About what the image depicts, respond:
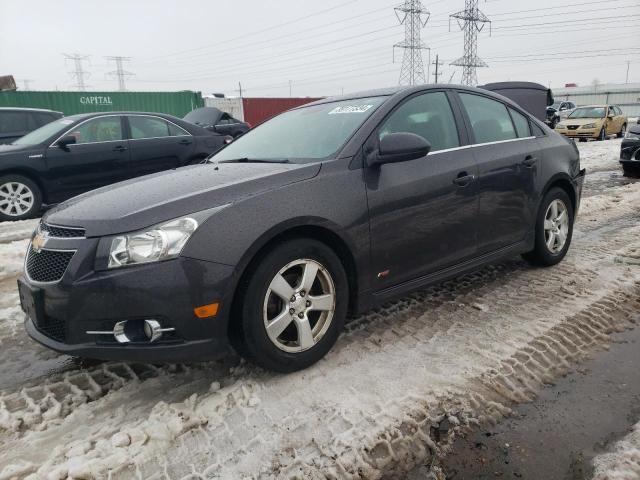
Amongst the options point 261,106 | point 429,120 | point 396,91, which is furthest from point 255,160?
point 261,106

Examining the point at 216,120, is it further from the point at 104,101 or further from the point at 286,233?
the point at 104,101

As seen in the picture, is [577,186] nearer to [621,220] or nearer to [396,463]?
[621,220]

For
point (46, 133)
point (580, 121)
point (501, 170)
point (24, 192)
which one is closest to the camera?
point (501, 170)

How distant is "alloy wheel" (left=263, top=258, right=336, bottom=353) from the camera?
254cm

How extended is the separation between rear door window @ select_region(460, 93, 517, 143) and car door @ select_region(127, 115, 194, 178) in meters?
5.51

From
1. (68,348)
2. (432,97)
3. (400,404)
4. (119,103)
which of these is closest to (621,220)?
(432,97)

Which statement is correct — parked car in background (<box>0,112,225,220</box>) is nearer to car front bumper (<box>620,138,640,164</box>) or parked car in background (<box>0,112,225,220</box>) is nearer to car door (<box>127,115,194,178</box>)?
car door (<box>127,115,194,178</box>)

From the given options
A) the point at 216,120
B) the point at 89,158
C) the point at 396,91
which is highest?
the point at 216,120

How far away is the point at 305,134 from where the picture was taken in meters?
3.34

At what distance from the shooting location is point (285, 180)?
8.71 ft

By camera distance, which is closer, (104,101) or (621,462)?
(621,462)

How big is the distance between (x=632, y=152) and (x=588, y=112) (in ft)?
39.8

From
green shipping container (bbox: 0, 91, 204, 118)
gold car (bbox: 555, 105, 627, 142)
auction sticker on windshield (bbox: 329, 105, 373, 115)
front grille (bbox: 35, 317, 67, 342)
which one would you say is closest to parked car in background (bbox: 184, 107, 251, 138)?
auction sticker on windshield (bbox: 329, 105, 373, 115)

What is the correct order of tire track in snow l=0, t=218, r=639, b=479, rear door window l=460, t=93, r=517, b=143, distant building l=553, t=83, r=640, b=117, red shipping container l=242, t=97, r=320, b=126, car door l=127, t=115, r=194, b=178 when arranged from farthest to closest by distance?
distant building l=553, t=83, r=640, b=117
red shipping container l=242, t=97, r=320, b=126
car door l=127, t=115, r=194, b=178
rear door window l=460, t=93, r=517, b=143
tire track in snow l=0, t=218, r=639, b=479
